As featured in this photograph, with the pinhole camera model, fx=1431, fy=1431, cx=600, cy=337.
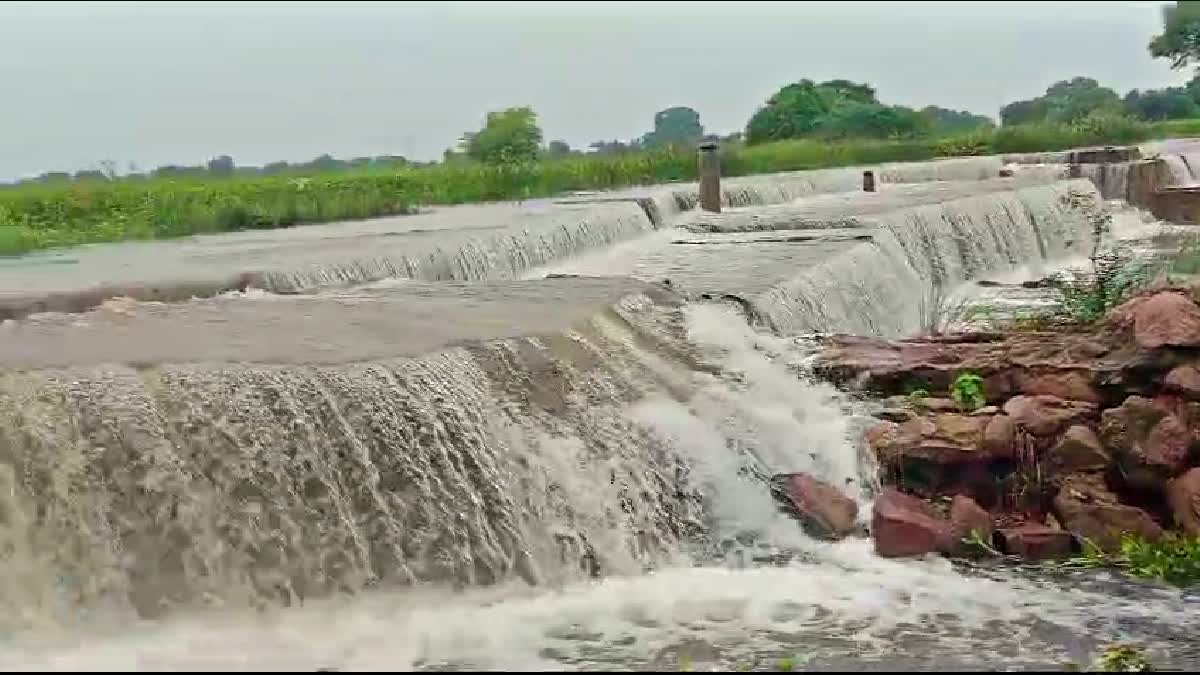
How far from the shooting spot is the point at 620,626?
589 centimetres

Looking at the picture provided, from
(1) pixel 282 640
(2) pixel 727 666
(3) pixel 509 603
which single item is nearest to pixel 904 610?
(2) pixel 727 666

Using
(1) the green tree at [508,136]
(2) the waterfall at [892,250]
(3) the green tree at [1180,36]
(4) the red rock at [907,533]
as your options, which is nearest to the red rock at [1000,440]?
(4) the red rock at [907,533]

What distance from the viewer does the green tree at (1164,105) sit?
50312 mm

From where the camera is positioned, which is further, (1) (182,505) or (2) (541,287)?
(2) (541,287)

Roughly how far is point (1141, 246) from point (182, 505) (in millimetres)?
15286

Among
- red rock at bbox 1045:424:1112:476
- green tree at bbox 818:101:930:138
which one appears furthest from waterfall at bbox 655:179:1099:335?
green tree at bbox 818:101:930:138

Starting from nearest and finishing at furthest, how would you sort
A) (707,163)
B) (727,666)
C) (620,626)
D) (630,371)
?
(727,666), (620,626), (630,371), (707,163)

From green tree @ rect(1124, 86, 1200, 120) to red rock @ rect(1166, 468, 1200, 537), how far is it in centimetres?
4578

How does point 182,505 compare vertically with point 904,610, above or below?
above

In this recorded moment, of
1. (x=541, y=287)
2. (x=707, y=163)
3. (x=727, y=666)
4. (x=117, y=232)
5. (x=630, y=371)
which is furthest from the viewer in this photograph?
(x=707, y=163)

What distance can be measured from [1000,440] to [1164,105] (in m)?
48.7

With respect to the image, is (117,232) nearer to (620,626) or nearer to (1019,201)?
(1019,201)

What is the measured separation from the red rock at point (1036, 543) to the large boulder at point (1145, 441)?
0.63 m

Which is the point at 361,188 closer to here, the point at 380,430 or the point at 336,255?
the point at 336,255
